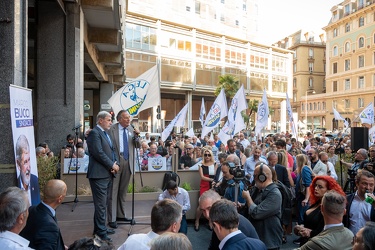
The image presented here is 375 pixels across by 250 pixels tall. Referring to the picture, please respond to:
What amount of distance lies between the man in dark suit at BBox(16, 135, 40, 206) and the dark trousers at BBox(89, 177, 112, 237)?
113cm

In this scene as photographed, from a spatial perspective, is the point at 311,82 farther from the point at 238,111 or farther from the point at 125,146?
the point at 125,146

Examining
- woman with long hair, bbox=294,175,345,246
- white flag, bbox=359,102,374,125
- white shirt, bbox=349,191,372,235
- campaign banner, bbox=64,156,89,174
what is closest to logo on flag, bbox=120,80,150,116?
campaign banner, bbox=64,156,89,174

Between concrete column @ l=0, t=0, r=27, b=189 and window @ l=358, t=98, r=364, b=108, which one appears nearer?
concrete column @ l=0, t=0, r=27, b=189

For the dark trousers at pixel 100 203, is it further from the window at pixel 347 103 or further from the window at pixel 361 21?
the window at pixel 361 21

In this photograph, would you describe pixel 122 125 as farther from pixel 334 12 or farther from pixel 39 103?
pixel 334 12

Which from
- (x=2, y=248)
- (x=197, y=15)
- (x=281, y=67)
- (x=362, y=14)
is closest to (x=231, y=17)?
(x=197, y=15)

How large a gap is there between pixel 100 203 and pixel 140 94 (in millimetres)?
2866

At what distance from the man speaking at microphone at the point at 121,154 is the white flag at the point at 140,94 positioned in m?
1.32

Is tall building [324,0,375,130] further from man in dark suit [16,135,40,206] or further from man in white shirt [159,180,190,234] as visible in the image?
man in dark suit [16,135,40,206]

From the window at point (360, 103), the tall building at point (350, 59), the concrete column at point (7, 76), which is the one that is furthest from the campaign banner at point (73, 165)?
the window at point (360, 103)

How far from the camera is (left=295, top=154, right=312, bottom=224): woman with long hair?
7562 mm

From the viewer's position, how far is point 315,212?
4.27 meters

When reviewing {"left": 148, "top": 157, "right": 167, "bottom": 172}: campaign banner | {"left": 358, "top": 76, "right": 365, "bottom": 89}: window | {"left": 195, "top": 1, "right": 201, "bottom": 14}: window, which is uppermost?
{"left": 195, "top": 1, "right": 201, "bottom": 14}: window

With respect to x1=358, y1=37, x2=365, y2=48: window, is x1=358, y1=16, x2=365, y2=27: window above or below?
above
